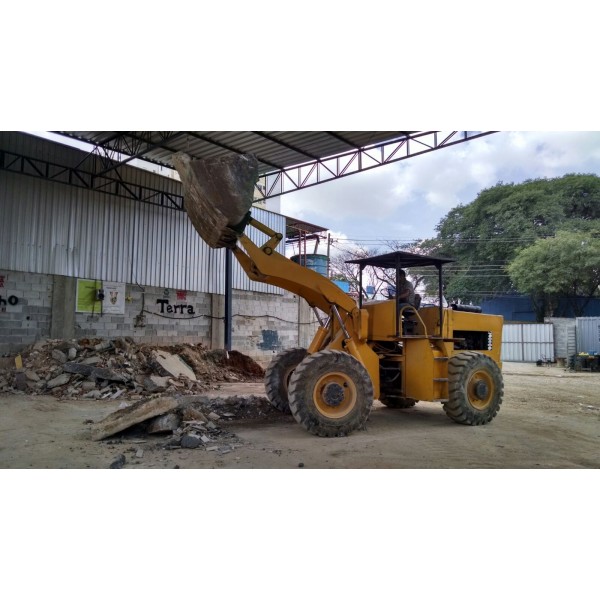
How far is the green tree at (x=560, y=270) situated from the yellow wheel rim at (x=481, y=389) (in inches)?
636

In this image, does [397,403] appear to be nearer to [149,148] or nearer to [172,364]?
[172,364]

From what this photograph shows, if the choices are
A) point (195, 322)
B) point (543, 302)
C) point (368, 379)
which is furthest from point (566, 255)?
point (368, 379)

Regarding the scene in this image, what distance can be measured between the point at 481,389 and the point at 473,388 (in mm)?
116

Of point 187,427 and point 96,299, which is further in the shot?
point 96,299

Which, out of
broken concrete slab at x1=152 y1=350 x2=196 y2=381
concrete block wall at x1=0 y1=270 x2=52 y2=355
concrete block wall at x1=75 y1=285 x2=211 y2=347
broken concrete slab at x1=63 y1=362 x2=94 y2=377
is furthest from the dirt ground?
concrete block wall at x1=75 y1=285 x2=211 y2=347

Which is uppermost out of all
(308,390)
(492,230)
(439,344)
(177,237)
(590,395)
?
(492,230)

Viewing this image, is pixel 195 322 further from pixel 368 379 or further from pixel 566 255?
pixel 566 255

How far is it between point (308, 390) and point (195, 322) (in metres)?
10.4

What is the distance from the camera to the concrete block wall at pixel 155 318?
40.1 ft

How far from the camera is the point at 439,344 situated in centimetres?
775

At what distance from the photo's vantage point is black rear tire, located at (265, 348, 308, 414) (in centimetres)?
778

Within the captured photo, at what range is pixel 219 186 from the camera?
5988 millimetres
